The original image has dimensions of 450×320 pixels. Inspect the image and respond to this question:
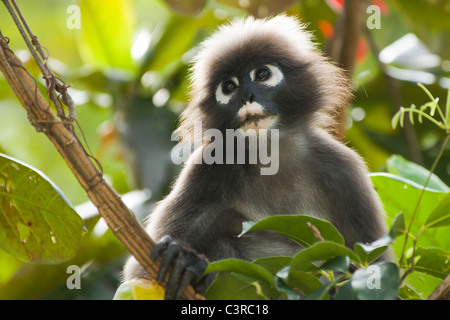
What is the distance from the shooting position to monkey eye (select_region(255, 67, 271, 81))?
8.75ft

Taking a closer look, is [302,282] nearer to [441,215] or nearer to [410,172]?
[441,215]

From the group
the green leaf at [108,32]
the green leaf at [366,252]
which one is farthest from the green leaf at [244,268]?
the green leaf at [108,32]

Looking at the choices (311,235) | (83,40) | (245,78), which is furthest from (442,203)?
(83,40)

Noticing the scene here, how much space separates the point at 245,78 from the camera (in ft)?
8.70

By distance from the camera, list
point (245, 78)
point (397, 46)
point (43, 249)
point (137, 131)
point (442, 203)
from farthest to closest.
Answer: point (397, 46)
point (137, 131)
point (245, 78)
point (43, 249)
point (442, 203)

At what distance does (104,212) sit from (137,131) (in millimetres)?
2067

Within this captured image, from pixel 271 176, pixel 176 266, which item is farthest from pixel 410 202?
pixel 176 266

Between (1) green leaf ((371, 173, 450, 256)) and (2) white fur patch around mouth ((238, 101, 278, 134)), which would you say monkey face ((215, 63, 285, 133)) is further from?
(1) green leaf ((371, 173, 450, 256))

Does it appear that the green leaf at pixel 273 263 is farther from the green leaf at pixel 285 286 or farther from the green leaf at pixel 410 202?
the green leaf at pixel 410 202

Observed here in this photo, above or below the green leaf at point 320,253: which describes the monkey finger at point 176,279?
below

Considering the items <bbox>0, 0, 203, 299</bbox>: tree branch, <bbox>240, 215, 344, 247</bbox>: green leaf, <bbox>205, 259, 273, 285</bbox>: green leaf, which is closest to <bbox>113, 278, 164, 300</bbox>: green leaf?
<bbox>0, 0, 203, 299</bbox>: tree branch

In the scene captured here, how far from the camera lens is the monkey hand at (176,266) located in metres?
2.00
